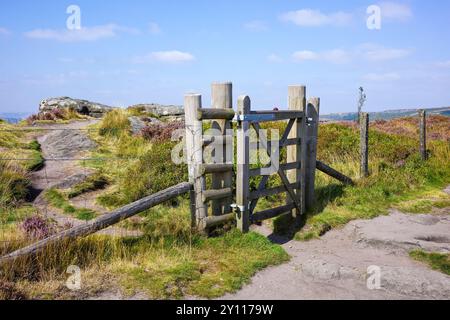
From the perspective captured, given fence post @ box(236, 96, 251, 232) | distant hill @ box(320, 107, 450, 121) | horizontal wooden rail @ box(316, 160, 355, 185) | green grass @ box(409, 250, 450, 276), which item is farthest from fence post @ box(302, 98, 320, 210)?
distant hill @ box(320, 107, 450, 121)

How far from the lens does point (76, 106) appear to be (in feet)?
101

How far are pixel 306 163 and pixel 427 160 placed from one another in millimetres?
6092

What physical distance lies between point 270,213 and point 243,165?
1.58m

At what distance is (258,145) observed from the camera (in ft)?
27.3

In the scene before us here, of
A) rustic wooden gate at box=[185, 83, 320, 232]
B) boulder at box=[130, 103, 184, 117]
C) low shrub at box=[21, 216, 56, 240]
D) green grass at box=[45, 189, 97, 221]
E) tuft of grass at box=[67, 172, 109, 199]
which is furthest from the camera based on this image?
boulder at box=[130, 103, 184, 117]

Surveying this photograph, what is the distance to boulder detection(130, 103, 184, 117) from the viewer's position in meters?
28.8

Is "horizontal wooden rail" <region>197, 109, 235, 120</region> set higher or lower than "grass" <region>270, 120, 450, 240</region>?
higher

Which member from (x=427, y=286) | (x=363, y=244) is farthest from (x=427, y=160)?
(x=427, y=286)

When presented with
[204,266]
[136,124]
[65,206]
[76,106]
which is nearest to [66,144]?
[136,124]

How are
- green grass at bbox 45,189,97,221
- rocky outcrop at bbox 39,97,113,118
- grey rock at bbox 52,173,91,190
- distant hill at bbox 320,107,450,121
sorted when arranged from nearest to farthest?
green grass at bbox 45,189,97,221 → grey rock at bbox 52,173,91,190 → distant hill at bbox 320,107,450,121 → rocky outcrop at bbox 39,97,113,118

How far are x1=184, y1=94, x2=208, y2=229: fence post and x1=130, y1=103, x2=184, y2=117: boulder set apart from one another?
849 inches

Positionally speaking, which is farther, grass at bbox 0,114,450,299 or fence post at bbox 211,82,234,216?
fence post at bbox 211,82,234,216

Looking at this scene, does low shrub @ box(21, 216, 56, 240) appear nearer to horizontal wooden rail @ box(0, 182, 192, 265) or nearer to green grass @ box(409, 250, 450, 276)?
horizontal wooden rail @ box(0, 182, 192, 265)

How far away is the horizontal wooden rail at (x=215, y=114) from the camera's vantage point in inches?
280
